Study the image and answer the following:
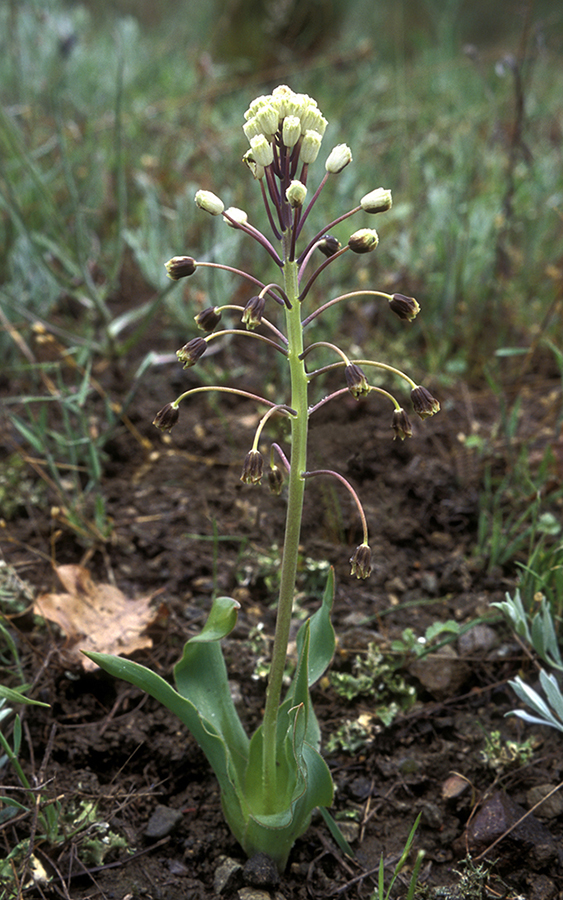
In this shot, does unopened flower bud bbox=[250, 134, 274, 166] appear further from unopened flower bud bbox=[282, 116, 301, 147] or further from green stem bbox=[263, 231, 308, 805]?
green stem bbox=[263, 231, 308, 805]

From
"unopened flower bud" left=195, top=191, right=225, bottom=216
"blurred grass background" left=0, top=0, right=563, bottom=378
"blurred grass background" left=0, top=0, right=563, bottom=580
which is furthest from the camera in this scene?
"blurred grass background" left=0, top=0, right=563, bottom=378

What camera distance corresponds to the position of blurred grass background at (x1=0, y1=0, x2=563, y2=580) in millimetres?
2957

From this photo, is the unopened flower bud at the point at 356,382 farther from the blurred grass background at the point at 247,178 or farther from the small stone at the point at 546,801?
the blurred grass background at the point at 247,178

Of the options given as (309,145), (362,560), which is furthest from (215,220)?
(362,560)

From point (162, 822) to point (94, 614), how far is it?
2.04 feet

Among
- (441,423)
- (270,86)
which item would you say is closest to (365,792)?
(441,423)

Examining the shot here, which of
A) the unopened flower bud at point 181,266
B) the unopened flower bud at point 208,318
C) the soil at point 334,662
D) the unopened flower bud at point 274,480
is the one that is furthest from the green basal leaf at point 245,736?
the unopened flower bud at point 181,266

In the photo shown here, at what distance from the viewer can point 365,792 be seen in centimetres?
175

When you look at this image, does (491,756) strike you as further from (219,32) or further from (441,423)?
(219,32)

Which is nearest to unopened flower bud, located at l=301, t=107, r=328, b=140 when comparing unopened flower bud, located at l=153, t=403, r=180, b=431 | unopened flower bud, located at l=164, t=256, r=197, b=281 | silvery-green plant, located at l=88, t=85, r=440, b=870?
silvery-green plant, located at l=88, t=85, r=440, b=870

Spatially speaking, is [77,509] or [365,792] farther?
[77,509]

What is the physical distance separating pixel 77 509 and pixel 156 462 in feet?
Answer: 1.40

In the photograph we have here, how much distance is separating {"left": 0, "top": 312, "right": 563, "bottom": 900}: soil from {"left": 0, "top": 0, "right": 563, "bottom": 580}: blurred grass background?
0.17m

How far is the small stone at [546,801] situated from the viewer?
5.42 feet
